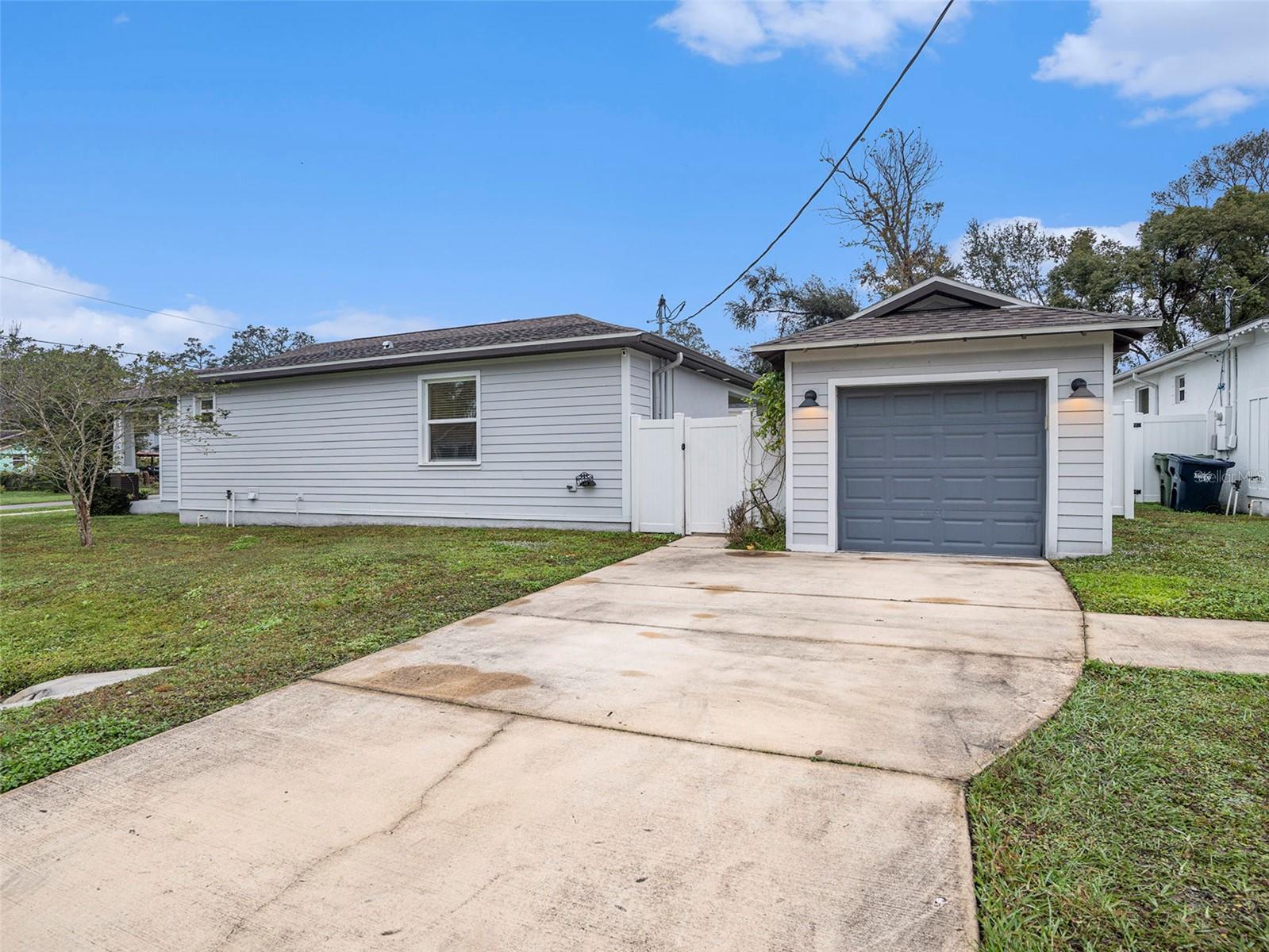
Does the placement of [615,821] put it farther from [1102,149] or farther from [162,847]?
[1102,149]

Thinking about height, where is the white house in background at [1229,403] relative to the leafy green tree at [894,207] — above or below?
below

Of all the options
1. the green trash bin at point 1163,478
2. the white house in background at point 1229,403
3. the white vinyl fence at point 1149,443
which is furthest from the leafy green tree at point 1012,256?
the green trash bin at point 1163,478

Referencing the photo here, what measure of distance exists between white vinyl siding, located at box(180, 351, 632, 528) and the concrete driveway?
6358 mm

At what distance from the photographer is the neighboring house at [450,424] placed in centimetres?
1010

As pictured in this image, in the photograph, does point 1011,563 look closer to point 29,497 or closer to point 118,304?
point 29,497

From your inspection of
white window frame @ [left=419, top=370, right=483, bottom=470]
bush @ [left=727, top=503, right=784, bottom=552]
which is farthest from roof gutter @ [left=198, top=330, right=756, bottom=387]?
bush @ [left=727, top=503, right=784, bottom=552]

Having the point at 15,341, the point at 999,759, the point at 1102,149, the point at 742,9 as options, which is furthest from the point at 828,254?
the point at 999,759

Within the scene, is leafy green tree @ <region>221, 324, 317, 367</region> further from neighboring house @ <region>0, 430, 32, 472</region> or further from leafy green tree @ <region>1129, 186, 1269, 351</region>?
leafy green tree @ <region>1129, 186, 1269, 351</region>

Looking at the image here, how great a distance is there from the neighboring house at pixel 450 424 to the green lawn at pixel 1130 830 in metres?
7.65

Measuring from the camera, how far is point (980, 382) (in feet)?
24.2

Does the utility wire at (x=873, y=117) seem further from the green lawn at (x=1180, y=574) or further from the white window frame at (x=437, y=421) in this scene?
the white window frame at (x=437, y=421)

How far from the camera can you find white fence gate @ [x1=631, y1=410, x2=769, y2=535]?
9336 millimetres

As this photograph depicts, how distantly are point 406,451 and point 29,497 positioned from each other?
65.4 ft

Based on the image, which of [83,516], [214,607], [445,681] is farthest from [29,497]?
[445,681]
